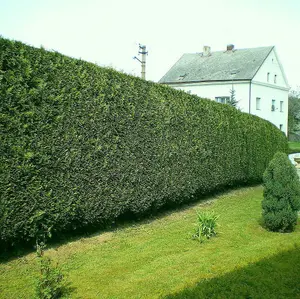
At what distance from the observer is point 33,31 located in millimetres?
8016

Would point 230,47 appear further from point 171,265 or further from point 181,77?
point 171,265

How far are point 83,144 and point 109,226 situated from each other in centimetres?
219

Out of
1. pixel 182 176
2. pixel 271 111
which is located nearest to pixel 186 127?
pixel 182 176

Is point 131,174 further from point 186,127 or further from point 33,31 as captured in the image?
point 33,31

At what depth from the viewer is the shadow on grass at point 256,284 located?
4.52 meters

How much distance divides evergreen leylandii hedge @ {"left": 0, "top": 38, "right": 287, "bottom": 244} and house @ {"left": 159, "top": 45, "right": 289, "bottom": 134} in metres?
26.3

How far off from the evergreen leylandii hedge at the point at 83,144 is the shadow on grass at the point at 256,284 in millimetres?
2770

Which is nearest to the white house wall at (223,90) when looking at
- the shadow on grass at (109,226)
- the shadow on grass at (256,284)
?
the shadow on grass at (109,226)

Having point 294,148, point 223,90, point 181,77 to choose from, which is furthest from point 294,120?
point 181,77

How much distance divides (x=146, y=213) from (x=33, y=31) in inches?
201

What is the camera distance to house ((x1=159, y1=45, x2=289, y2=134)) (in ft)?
119

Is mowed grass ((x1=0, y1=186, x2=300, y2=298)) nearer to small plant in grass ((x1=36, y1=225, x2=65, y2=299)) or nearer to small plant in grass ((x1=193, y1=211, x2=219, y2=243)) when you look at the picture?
small plant in grass ((x1=193, y1=211, x2=219, y2=243))

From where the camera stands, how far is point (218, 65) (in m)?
39.1

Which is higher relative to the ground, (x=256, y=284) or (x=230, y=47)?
(x=230, y=47)
